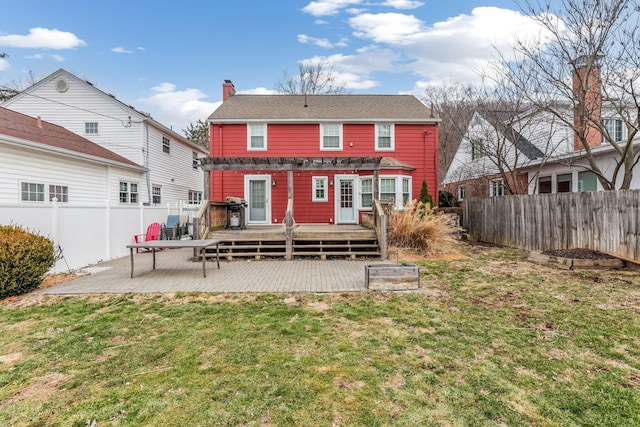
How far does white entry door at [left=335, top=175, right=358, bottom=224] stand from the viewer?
45.7 ft

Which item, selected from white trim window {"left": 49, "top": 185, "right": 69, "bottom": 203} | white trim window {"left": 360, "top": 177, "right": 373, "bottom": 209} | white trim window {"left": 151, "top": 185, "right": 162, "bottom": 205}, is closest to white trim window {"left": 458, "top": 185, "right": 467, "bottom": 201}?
white trim window {"left": 360, "top": 177, "right": 373, "bottom": 209}

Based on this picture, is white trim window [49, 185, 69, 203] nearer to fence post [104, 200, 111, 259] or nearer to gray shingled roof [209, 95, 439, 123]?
fence post [104, 200, 111, 259]

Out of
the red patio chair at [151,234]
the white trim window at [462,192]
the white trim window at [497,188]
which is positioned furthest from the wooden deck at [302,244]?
the white trim window at [462,192]

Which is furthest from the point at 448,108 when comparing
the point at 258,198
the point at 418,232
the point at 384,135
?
the point at 418,232

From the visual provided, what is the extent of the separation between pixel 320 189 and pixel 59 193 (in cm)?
Result: 952

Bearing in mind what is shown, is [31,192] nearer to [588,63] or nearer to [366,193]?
[366,193]

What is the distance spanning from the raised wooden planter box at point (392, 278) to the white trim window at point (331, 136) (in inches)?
373

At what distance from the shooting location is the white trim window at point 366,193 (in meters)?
13.8

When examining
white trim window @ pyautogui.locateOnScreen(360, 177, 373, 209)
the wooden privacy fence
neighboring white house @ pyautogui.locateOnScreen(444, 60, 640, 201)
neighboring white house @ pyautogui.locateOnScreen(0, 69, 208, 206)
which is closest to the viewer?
the wooden privacy fence

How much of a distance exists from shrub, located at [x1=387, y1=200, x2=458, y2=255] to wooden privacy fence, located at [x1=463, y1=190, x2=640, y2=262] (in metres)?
Result: 2.47

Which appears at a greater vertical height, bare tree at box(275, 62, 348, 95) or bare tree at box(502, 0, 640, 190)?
bare tree at box(275, 62, 348, 95)

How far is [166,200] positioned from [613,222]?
1816 centimetres

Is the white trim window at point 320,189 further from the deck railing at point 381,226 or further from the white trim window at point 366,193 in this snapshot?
the deck railing at point 381,226

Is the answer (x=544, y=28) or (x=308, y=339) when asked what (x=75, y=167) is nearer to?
(x=308, y=339)
